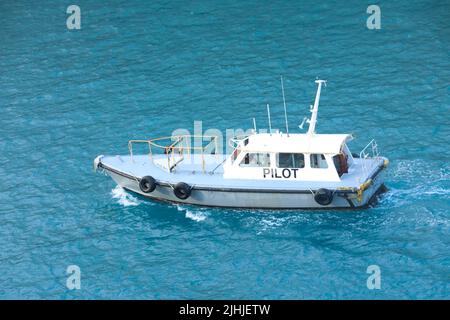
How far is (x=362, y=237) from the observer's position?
3500 centimetres

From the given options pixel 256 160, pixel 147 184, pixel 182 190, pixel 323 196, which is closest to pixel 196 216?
pixel 182 190

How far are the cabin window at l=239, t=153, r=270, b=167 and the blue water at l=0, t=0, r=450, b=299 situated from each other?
200 centimetres

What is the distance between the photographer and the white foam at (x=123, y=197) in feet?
127

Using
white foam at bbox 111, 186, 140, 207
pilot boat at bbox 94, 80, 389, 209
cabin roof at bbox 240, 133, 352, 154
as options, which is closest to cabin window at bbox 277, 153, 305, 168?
pilot boat at bbox 94, 80, 389, 209

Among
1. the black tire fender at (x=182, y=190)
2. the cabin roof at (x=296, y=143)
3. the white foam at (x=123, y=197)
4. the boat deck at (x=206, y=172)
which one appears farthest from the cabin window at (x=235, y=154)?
the white foam at (x=123, y=197)

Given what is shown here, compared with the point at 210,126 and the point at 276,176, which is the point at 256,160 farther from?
the point at 210,126

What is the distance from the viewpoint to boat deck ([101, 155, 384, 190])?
121 ft

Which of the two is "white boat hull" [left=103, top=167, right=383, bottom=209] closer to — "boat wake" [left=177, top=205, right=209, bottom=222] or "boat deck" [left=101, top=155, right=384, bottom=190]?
"boat deck" [left=101, top=155, right=384, bottom=190]

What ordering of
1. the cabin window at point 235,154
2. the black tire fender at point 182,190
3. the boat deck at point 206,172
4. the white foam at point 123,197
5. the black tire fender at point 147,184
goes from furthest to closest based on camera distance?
the white foam at point 123,197 < the cabin window at point 235,154 < the black tire fender at point 147,184 < the black tire fender at point 182,190 < the boat deck at point 206,172

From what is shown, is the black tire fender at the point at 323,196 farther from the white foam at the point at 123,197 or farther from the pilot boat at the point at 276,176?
the white foam at the point at 123,197

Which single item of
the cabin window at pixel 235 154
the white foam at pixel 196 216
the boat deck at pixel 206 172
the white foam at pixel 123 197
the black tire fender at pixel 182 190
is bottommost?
the white foam at pixel 196 216

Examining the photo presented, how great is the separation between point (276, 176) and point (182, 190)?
12.7 ft
